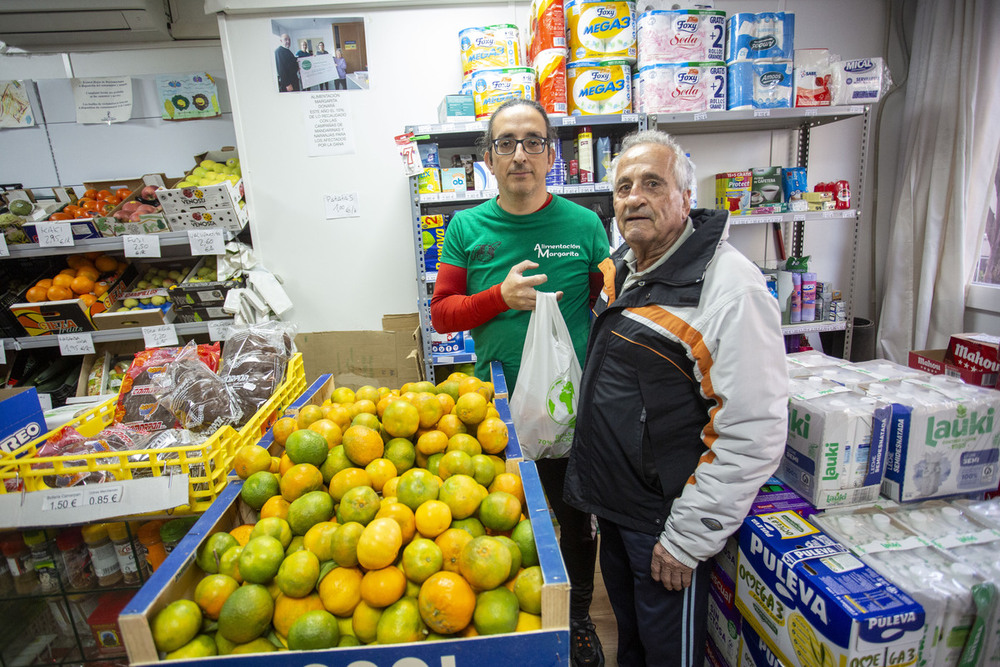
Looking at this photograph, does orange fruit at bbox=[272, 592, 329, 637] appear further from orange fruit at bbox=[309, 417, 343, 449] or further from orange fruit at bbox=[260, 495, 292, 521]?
orange fruit at bbox=[309, 417, 343, 449]

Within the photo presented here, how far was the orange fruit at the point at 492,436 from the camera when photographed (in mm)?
1185

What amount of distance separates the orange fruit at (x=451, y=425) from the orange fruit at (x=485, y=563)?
39 cm

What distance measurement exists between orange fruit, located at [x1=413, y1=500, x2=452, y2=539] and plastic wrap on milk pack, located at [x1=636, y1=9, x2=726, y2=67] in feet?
8.47

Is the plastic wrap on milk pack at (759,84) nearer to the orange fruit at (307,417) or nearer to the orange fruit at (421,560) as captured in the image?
the orange fruit at (307,417)

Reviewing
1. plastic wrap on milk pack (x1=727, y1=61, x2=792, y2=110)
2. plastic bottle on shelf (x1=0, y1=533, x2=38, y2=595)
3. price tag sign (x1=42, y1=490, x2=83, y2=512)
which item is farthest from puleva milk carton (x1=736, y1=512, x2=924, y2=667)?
plastic wrap on milk pack (x1=727, y1=61, x2=792, y2=110)

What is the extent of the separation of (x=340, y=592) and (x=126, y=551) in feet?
2.91

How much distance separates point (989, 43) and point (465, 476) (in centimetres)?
404

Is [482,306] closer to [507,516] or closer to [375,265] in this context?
[507,516]

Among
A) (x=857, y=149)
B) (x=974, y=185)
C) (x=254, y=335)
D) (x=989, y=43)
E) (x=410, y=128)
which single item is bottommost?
(x=254, y=335)

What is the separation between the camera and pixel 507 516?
96 centimetres

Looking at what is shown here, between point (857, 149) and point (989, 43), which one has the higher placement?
point (989, 43)

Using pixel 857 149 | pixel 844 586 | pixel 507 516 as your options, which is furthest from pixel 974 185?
pixel 507 516

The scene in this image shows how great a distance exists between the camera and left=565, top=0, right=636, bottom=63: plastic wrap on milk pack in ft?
8.27

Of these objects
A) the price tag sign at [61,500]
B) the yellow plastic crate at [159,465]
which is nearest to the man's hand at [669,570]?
the yellow plastic crate at [159,465]
